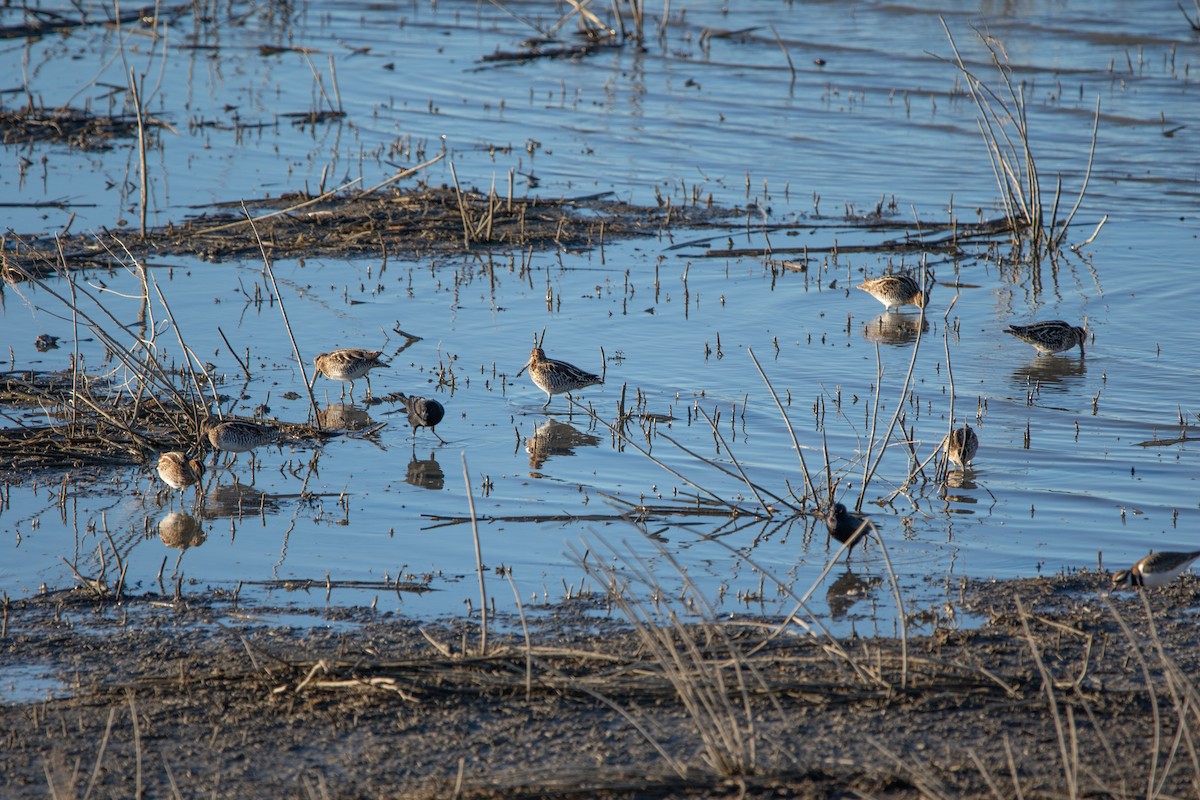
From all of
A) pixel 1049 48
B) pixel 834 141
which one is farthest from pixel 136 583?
pixel 1049 48

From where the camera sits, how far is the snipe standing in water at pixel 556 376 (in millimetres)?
9633

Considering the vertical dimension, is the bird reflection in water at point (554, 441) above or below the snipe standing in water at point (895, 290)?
below

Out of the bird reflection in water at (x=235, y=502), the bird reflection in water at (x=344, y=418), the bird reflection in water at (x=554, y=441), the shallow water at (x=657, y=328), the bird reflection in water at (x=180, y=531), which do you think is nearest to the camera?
the shallow water at (x=657, y=328)

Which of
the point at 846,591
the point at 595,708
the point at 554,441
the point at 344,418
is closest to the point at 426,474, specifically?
the point at 554,441

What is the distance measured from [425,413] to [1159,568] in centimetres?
473

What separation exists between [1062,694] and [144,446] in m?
5.83

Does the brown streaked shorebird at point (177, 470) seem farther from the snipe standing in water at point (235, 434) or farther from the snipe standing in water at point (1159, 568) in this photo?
the snipe standing in water at point (1159, 568)

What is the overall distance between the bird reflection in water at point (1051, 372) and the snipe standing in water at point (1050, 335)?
4.3 inches

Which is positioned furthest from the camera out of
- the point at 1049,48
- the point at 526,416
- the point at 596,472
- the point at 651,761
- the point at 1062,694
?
the point at 1049,48

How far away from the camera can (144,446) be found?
28.2ft

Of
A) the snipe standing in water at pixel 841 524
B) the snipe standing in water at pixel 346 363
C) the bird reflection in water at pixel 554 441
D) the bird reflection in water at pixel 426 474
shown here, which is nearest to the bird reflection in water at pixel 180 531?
the bird reflection in water at pixel 426 474

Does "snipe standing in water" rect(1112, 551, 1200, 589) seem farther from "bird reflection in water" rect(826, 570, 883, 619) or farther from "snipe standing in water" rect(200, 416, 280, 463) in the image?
"snipe standing in water" rect(200, 416, 280, 463)

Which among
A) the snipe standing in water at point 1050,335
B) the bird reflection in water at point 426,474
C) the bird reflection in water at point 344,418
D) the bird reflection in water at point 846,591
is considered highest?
the snipe standing in water at point 1050,335

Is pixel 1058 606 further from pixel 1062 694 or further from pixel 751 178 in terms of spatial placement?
pixel 751 178
